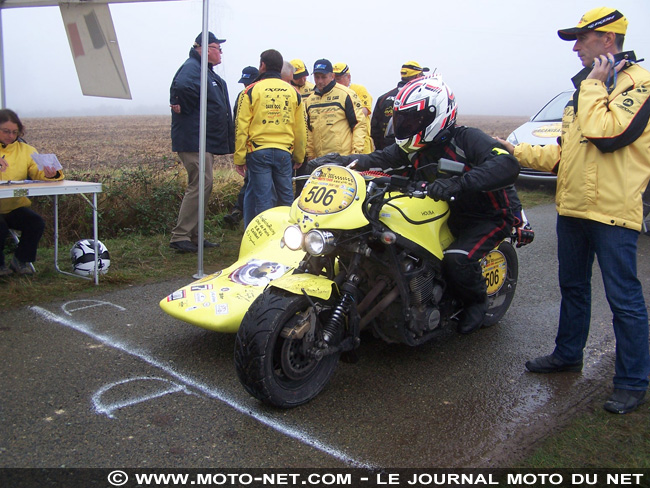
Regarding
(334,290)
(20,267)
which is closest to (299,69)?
(20,267)

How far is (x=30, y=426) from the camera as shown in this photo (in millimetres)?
3178

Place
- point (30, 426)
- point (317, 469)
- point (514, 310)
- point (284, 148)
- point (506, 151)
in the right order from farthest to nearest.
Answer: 1. point (284, 148)
2. point (514, 310)
3. point (506, 151)
4. point (30, 426)
5. point (317, 469)

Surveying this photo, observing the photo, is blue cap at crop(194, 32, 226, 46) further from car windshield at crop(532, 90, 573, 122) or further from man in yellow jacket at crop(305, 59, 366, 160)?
car windshield at crop(532, 90, 573, 122)

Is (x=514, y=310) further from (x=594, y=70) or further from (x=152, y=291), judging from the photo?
(x=152, y=291)

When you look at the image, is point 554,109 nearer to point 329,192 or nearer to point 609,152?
point 609,152

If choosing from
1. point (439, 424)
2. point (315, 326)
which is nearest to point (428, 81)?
point (315, 326)

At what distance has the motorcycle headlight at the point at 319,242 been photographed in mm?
3402

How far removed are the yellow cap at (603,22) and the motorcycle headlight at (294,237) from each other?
78.1 inches

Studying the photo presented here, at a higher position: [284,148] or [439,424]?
[284,148]

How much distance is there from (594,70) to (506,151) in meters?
0.71

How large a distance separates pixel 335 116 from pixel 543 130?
16.6 feet

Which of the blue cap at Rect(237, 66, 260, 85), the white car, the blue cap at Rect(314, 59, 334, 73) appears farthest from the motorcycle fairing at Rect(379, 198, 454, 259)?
the white car

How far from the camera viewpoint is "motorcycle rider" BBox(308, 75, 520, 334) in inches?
149

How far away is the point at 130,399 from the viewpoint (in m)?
3.52
